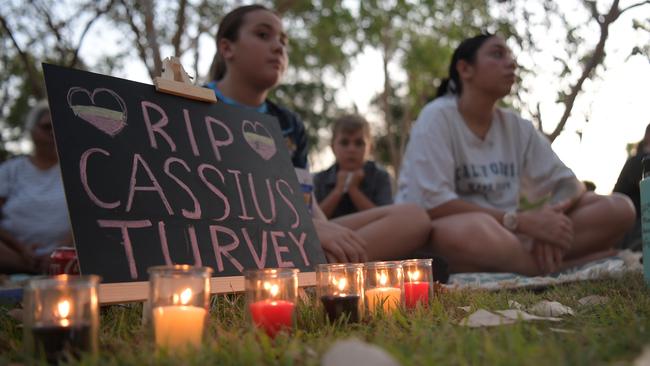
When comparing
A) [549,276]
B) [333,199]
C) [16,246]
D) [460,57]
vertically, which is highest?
[460,57]

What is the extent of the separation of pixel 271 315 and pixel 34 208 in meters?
3.16

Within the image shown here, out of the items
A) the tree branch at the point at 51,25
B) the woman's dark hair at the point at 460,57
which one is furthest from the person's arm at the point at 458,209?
the tree branch at the point at 51,25

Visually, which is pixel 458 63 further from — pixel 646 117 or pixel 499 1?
pixel 646 117

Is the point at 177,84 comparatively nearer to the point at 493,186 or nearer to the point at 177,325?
the point at 177,325

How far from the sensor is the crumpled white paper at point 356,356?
0.79m

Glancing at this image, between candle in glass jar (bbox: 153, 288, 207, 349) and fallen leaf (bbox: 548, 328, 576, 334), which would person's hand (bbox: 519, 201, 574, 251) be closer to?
fallen leaf (bbox: 548, 328, 576, 334)

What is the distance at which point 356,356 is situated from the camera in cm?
80

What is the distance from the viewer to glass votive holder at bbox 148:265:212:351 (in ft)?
3.61

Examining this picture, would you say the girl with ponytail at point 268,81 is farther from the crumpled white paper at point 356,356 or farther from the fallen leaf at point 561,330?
the crumpled white paper at point 356,356

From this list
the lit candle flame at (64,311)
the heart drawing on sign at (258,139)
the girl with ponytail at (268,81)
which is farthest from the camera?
the girl with ponytail at (268,81)

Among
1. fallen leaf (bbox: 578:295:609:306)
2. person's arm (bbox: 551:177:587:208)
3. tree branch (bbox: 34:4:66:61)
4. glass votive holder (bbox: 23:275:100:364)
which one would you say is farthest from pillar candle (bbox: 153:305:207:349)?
tree branch (bbox: 34:4:66:61)

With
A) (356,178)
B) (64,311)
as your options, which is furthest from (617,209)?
(64,311)

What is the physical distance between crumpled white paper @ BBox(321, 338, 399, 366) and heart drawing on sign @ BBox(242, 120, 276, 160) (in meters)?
1.25

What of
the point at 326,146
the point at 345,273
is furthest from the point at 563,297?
the point at 326,146
